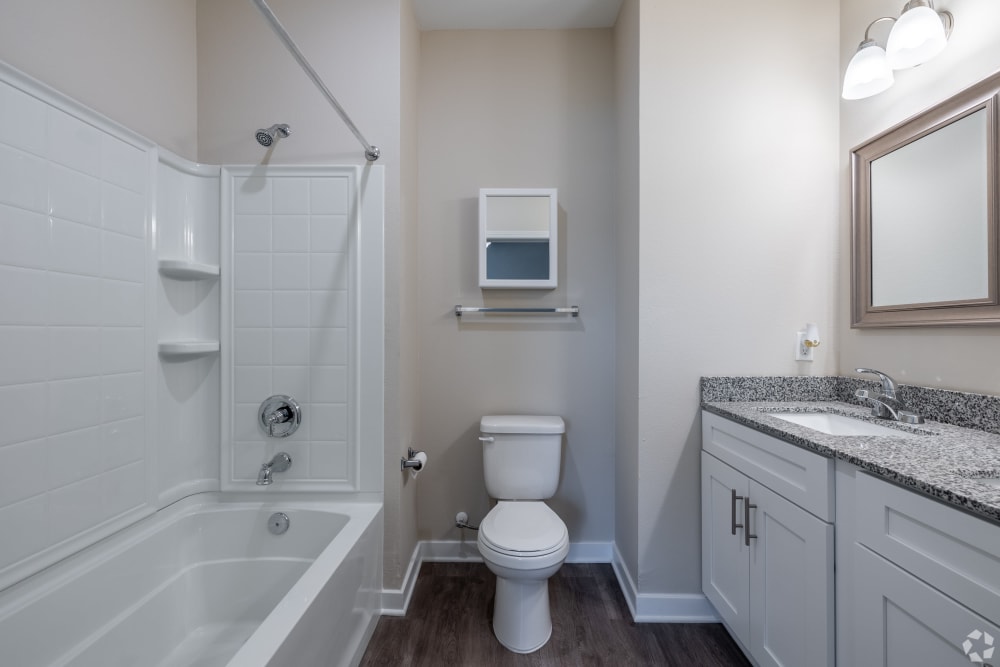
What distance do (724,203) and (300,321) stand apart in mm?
1776

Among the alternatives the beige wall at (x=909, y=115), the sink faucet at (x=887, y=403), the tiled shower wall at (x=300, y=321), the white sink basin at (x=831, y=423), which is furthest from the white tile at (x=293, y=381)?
the beige wall at (x=909, y=115)

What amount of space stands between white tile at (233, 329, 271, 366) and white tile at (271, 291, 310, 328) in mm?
73

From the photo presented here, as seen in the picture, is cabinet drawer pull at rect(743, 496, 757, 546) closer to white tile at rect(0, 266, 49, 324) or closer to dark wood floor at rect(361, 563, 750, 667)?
dark wood floor at rect(361, 563, 750, 667)

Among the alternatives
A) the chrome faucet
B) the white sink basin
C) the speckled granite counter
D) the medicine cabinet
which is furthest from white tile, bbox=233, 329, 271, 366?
the white sink basin

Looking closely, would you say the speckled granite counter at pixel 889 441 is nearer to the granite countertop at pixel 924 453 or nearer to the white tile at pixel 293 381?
the granite countertop at pixel 924 453

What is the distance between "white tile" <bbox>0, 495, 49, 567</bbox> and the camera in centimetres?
98

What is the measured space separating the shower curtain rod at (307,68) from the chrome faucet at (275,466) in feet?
→ 4.08

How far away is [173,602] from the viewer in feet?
4.36

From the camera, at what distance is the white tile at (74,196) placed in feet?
3.54

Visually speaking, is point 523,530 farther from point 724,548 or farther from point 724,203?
point 724,203

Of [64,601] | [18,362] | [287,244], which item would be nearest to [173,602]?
[64,601]

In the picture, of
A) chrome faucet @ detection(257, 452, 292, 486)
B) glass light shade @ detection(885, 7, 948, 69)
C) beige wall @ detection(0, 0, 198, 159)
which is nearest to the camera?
beige wall @ detection(0, 0, 198, 159)

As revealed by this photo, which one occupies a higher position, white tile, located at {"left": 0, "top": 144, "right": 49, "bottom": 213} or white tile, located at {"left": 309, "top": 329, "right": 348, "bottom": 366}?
white tile, located at {"left": 0, "top": 144, "right": 49, "bottom": 213}

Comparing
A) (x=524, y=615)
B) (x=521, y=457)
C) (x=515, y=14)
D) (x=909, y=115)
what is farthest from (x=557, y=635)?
(x=515, y=14)
